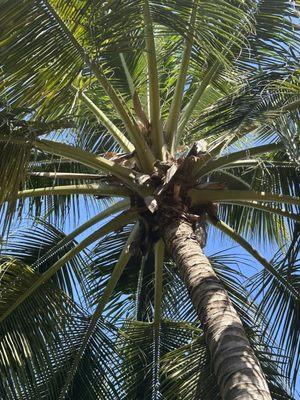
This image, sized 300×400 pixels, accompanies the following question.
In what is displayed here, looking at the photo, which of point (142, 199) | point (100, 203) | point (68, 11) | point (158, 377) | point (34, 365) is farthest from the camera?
point (100, 203)

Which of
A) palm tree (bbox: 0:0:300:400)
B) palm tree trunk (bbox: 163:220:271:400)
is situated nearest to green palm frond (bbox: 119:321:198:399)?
palm tree (bbox: 0:0:300:400)

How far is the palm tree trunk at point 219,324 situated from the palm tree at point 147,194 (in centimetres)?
1

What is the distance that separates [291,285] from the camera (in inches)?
280

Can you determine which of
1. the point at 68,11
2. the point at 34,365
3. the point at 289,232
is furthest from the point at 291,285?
the point at 68,11

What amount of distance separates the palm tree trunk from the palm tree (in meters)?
0.01

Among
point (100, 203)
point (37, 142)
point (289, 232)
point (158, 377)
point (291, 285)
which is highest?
point (100, 203)

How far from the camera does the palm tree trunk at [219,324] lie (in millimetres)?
4230

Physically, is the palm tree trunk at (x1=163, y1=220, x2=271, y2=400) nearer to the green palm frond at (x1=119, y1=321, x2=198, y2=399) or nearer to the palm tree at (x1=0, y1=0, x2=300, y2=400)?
the palm tree at (x1=0, y1=0, x2=300, y2=400)

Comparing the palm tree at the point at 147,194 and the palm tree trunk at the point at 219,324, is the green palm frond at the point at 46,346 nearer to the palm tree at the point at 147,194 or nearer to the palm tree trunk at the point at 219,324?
the palm tree at the point at 147,194

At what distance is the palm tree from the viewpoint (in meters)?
5.38

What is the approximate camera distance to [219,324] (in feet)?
15.8

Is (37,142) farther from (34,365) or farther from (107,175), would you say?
(34,365)

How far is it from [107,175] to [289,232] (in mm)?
2642

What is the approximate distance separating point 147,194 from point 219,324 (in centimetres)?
172
